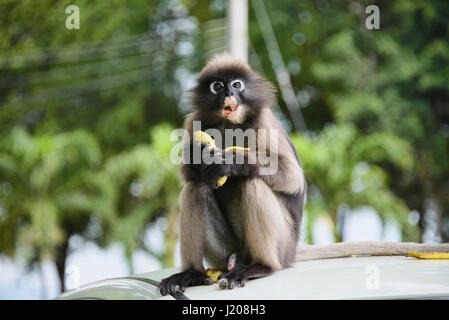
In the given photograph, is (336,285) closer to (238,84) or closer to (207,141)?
(207,141)

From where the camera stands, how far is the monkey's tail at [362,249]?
4.00 meters

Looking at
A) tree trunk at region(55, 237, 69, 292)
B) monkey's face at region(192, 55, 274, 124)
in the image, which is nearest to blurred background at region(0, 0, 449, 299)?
tree trunk at region(55, 237, 69, 292)

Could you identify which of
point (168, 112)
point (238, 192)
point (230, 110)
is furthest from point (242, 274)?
point (168, 112)

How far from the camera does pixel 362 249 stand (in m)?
4.26

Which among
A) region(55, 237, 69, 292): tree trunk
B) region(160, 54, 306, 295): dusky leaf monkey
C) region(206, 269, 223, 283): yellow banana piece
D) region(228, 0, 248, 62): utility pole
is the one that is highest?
region(228, 0, 248, 62): utility pole

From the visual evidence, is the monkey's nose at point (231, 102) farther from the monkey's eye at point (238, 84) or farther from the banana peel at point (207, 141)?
the banana peel at point (207, 141)

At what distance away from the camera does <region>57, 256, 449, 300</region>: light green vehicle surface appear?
8.52ft

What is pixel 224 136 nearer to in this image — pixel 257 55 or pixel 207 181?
pixel 207 181

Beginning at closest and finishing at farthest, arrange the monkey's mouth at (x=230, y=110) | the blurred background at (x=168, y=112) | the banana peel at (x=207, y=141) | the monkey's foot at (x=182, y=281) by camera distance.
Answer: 1. the monkey's foot at (x=182, y=281)
2. the banana peel at (x=207, y=141)
3. the monkey's mouth at (x=230, y=110)
4. the blurred background at (x=168, y=112)

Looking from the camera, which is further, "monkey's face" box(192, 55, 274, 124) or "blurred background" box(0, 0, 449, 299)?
"blurred background" box(0, 0, 449, 299)

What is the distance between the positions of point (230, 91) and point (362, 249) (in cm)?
168

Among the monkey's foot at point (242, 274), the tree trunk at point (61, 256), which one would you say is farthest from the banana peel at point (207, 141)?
the tree trunk at point (61, 256)

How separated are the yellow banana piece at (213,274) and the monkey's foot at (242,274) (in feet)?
0.60

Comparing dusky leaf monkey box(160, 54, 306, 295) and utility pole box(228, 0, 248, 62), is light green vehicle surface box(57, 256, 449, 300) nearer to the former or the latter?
dusky leaf monkey box(160, 54, 306, 295)
